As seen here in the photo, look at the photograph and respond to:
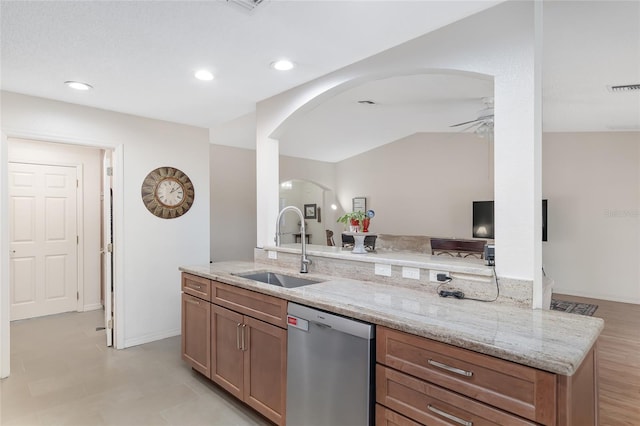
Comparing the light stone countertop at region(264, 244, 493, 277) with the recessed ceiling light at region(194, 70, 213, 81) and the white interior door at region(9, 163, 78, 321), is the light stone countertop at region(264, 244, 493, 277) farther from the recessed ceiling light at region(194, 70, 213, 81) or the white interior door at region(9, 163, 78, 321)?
the white interior door at region(9, 163, 78, 321)

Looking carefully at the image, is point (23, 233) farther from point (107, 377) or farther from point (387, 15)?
point (387, 15)

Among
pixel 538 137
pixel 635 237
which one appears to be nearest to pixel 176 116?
pixel 538 137

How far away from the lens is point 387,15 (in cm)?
190

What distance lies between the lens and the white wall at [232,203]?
636 cm

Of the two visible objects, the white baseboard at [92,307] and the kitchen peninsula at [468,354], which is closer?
the kitchen peninsula at [468,354]

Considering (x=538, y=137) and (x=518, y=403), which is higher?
(x=538, y=137)

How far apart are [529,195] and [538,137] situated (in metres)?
0.30

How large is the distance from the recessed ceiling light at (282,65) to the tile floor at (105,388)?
244cm

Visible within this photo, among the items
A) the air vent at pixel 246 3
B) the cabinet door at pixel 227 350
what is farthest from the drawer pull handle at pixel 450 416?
the air vent at pixel 246 3

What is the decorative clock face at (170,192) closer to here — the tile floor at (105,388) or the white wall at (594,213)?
the tile floor at (105,388)

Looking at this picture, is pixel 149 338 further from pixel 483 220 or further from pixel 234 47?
pixel 483 220

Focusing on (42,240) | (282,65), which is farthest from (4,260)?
(282,65)

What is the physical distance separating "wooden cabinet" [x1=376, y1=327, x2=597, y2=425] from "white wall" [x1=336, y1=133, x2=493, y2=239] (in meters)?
5.53

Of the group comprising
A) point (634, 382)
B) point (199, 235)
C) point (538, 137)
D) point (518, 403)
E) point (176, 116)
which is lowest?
point (634, 382)
